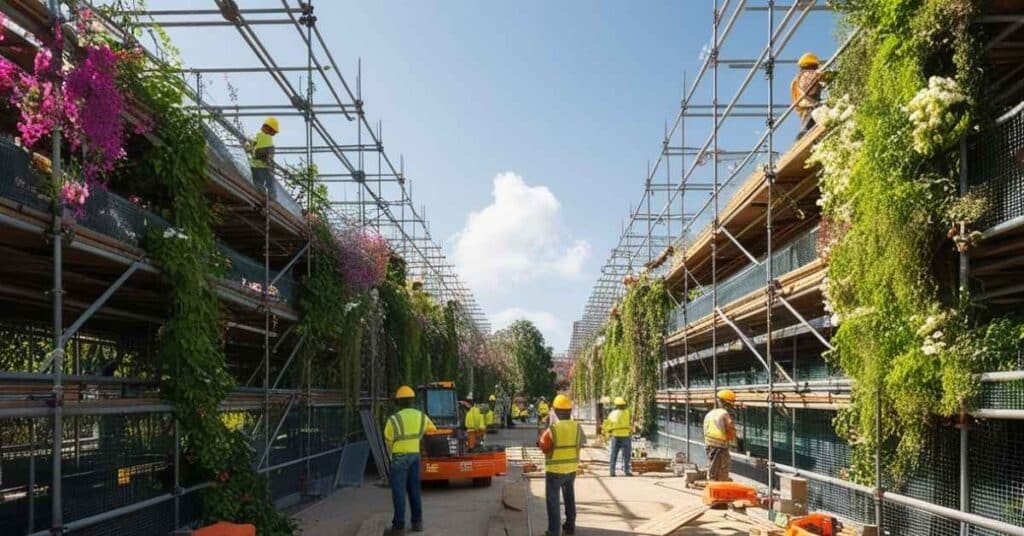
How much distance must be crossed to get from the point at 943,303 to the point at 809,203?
21.7 feet

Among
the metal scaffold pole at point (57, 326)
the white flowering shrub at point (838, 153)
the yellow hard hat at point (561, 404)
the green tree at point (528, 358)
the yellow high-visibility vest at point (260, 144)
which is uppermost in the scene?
the yellow high-visibility vest at point (260, 144)

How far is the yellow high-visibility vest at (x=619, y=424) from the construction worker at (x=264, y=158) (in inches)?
396

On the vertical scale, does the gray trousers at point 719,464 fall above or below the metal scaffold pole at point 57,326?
below

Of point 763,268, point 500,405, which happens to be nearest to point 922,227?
point 763,268

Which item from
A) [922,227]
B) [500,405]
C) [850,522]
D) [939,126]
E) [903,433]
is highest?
[939,126]

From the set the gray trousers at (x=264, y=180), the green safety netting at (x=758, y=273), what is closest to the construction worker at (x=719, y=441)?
the green safety netting at (x=758, y=273)

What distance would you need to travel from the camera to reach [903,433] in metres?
8.05

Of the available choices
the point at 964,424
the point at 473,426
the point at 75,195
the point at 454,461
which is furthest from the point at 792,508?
the point at 473,426

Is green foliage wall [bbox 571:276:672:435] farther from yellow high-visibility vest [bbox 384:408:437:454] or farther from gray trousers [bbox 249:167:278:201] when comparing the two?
gray trousers [bbox 249:167:278:201]

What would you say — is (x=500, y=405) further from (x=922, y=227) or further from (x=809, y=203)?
(x=922, y=227)

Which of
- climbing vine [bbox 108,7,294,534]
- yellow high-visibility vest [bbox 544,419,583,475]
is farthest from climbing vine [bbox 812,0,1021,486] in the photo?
climbing vine [bbox 108,7,294,534]

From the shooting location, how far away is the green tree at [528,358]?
68938 millimetres

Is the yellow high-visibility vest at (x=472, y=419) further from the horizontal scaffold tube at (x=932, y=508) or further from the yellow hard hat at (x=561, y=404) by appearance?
the horizontal scaffold tube at (x=932, y=508)

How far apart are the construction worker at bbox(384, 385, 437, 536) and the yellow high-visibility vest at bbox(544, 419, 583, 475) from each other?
1.98 meters
